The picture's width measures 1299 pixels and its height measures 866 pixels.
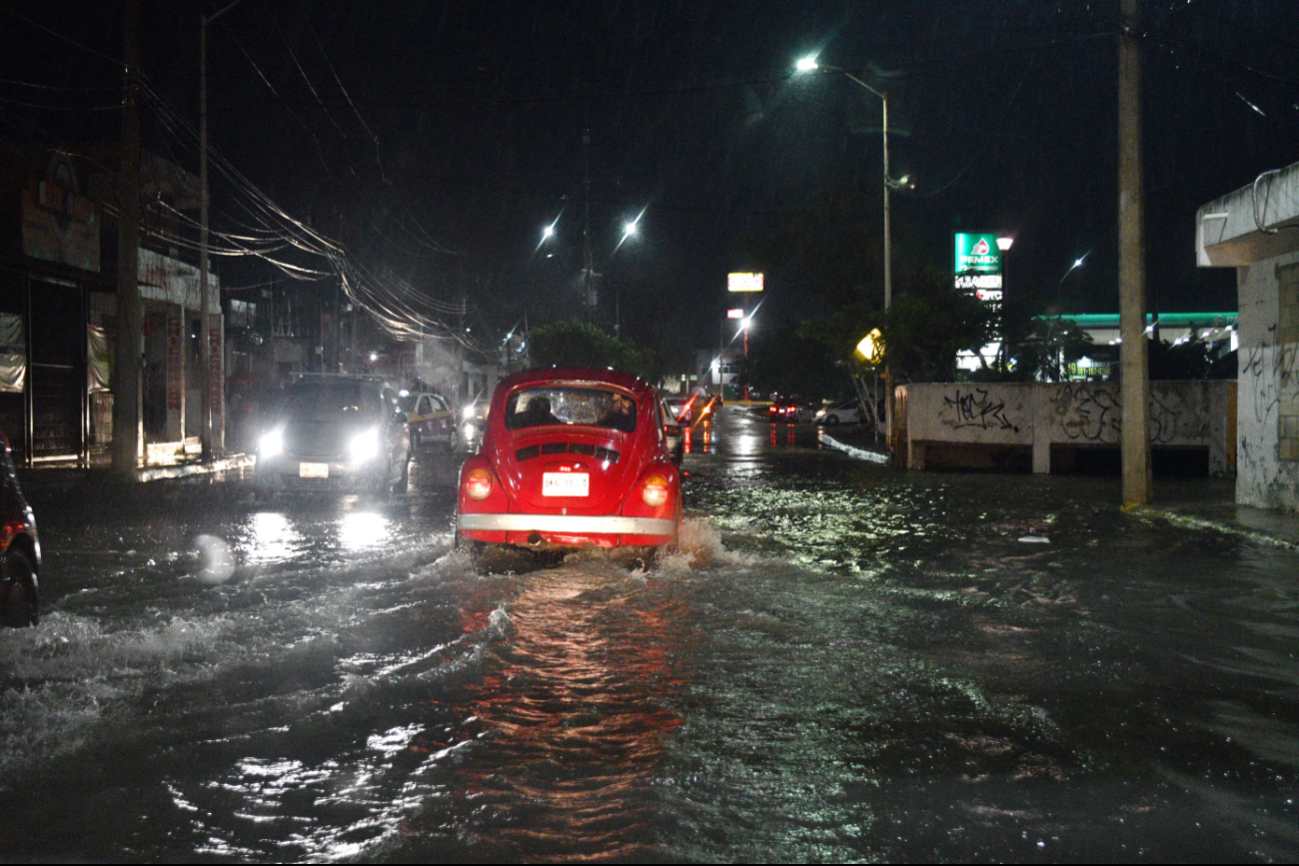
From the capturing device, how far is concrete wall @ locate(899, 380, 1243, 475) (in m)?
23.1

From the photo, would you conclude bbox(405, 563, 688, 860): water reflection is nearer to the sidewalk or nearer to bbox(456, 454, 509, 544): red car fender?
bbox(456, 454, 509, 544): red car fender

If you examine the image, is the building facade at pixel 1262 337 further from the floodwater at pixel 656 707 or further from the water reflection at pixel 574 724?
the water reflection at pixel 574 724

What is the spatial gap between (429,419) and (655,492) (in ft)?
70.7

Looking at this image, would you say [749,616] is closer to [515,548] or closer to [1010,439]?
[515,548]

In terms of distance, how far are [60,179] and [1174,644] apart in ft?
77.3

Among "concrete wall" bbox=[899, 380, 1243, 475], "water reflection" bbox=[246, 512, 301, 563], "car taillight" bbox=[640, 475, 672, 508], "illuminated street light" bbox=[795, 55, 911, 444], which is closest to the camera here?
"car taillight" bbox=[640, 475, 672, 508]

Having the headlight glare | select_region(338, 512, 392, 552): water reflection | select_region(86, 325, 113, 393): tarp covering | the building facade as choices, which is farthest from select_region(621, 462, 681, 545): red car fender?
select_region(86, 325, 113, 393): tarp covering

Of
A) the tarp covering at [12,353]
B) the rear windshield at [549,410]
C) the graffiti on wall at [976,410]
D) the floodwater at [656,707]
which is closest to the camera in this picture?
the floodwater at [656,707]

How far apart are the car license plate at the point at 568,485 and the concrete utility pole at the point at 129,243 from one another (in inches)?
547

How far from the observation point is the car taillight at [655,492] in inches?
393

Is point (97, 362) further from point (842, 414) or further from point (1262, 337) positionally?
point (842, 414)

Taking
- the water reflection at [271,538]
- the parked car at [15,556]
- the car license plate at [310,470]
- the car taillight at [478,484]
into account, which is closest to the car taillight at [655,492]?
the car taillight at [478,484]

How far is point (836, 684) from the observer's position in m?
6.59

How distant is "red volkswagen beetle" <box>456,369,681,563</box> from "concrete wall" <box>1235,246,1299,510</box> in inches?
369
